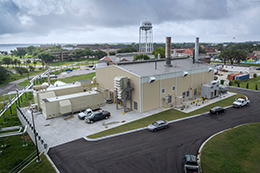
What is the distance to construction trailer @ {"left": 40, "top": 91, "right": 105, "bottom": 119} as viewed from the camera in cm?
3347

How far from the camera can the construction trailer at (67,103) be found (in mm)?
33469

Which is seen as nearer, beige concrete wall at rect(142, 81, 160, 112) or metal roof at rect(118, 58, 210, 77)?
beige concrete wall at rect(142, 81, 160, 112)

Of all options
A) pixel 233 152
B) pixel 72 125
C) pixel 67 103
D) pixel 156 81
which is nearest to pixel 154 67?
pixel 156 81

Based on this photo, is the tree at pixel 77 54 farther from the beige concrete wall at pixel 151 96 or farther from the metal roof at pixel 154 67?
the beige concrete wall at pixel 151 96

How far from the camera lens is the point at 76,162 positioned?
20750 millimetres

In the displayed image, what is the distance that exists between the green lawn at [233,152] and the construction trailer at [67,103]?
22611 millimetres

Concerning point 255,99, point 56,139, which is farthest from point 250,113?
point 56,139

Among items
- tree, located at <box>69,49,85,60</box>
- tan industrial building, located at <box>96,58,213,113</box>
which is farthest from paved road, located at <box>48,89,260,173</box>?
tree, located at <box>69,49,85,60</box>

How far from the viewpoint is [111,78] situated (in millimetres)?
41500

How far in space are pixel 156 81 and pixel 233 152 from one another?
17.8m

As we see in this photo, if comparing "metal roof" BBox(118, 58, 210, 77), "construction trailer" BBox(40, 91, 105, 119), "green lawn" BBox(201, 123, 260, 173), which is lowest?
"green lawn" BBox(201, 123, 260, 173)

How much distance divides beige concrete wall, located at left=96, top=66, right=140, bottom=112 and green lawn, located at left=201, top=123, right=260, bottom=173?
15.4 metres

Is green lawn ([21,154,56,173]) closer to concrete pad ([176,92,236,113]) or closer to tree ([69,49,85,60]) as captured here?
concrete pad ([176,92,236,113])

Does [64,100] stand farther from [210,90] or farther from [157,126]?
[210,90]
